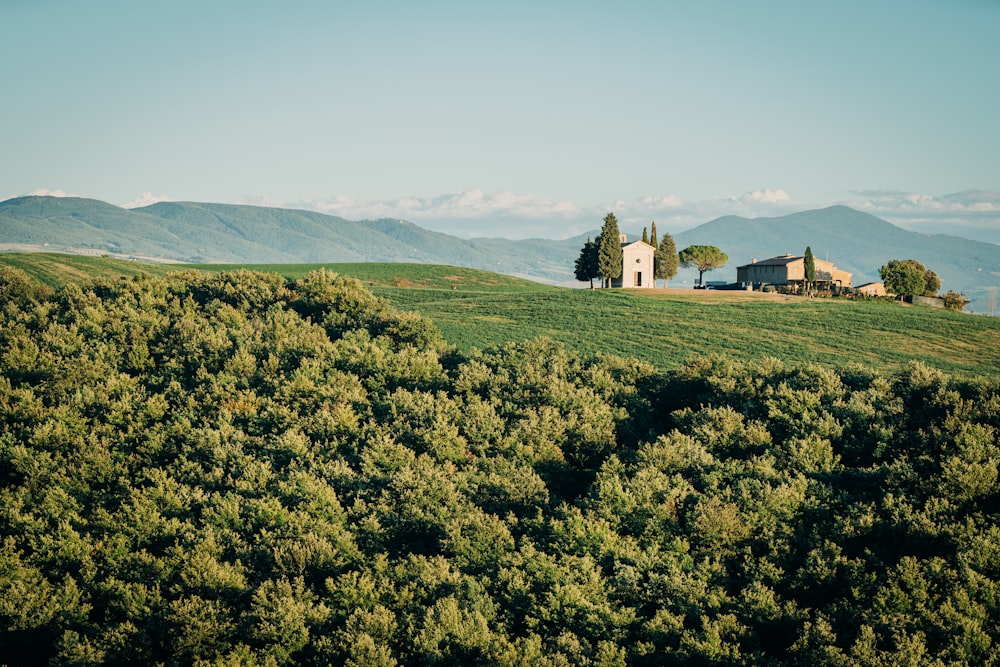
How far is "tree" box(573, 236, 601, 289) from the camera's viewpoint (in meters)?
110

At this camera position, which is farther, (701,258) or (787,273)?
(701,258)

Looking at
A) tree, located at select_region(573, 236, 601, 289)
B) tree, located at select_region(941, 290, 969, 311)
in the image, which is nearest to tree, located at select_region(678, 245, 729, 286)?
tree, located at select_region(573, 236, 601, 289)

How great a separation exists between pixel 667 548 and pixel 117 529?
996 inches

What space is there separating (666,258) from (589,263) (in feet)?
53.4

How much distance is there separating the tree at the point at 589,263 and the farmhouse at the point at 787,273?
24989 millimetres

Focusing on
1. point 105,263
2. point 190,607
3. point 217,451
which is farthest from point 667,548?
point 105,263

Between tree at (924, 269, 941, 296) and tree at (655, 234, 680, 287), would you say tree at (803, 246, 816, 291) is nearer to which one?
tree at (924, 269, 941, 296)

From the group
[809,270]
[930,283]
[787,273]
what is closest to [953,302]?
[930,283]

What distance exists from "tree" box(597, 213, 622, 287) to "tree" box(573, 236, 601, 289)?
1189 millimetres

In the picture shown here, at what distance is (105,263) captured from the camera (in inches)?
3959

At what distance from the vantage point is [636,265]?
377 ft

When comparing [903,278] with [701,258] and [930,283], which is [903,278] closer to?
[930,283]

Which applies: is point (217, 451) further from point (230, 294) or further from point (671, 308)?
point (671, 308)

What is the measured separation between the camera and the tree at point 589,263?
110m
